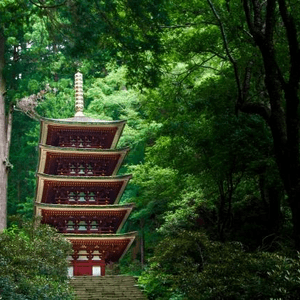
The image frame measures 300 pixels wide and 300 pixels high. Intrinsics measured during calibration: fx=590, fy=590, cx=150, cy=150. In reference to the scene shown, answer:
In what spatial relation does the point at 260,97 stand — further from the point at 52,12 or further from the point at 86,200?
the point at 86,200

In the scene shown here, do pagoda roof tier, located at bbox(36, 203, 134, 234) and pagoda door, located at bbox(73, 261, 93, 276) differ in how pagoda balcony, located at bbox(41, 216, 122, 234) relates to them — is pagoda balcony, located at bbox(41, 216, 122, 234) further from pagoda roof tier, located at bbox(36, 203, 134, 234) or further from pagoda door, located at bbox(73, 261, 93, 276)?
pagoda door, located at bbox(73, 261, 93, 276)

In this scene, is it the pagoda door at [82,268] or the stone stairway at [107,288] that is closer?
the stone stairway at [107,288]

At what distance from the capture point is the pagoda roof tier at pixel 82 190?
76.8 feet

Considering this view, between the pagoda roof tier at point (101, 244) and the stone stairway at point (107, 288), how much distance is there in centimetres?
250

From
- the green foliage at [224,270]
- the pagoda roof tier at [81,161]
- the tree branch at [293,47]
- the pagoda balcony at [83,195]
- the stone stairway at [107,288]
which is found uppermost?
the tree branch at [293,47]

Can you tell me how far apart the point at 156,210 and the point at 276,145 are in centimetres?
1756

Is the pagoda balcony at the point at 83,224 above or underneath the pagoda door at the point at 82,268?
above

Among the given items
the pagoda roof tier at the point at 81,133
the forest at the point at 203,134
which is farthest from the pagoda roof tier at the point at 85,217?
the pagoda roof tier at the point at 81,133

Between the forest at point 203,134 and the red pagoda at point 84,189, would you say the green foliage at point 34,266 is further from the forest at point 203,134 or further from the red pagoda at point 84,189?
the red pagoda at point 84,189

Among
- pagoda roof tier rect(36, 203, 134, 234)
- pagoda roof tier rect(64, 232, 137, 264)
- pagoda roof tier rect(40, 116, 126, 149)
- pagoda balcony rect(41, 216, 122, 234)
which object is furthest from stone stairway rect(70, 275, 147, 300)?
pagoda roof tier rect(40, 116, 126, 149)

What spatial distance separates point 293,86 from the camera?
8.88 meters

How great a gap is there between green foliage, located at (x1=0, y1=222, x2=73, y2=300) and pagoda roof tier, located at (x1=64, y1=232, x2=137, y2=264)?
178 inches

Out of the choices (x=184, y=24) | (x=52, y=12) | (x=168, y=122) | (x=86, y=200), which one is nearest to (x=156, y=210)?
(x=86, y=200)

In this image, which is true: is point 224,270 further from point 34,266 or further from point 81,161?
point 81,161
